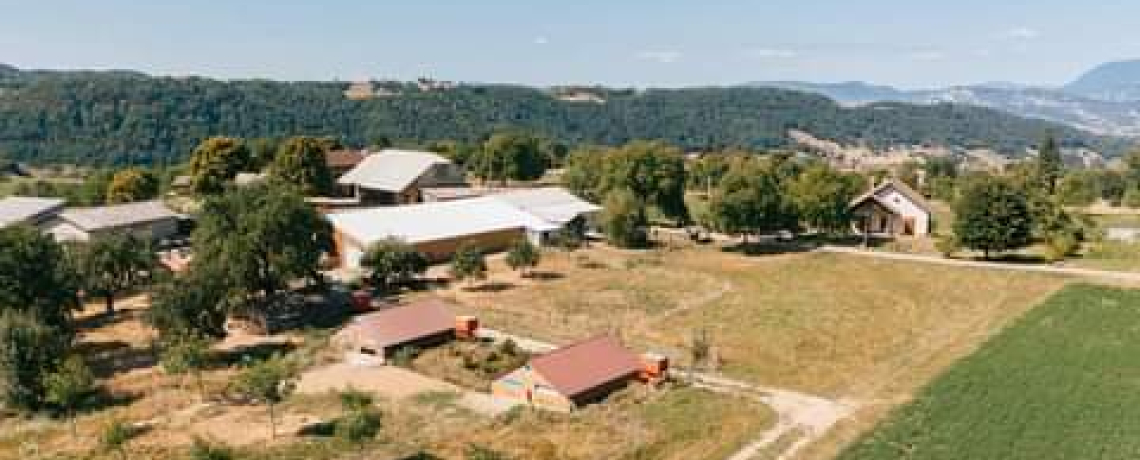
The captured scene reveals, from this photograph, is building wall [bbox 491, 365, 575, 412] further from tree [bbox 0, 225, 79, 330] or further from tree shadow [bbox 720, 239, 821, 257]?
tree shadow [bbox 720, 239, 821, 257]

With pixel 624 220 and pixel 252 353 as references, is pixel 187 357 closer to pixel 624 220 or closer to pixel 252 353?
pixel 252 353

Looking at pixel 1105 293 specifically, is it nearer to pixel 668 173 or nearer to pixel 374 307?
pixel 668 173

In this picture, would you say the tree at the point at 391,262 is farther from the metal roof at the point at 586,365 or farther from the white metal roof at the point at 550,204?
the metal roof at the point at 586,365

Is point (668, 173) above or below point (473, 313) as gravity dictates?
above

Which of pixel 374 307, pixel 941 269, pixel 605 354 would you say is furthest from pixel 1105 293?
pixel 374 307

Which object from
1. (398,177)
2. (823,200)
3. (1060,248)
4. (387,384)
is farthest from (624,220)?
(387,384)

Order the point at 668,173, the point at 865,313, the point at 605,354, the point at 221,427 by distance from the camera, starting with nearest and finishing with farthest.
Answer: the point at 221,427, the point at 605,354, the point at 865,313, the point at 668,173
